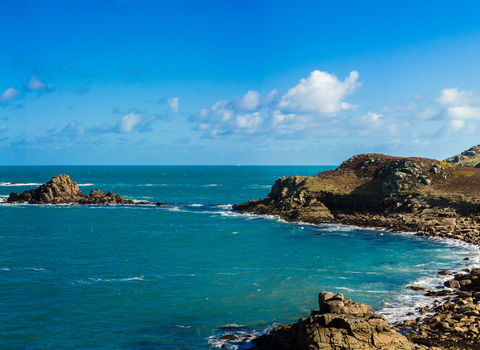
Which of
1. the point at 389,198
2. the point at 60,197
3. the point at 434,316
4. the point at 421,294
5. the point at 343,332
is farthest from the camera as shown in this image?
the point at 60,197

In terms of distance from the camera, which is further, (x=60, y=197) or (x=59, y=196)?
(x=59, y=196)

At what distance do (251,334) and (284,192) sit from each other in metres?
67.1

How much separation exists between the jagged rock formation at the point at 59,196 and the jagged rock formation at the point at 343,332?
99.6 metres

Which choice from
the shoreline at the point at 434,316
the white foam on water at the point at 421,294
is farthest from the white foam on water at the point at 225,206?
the shoreline at the point at 434,316

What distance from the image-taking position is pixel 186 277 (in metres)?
43.8

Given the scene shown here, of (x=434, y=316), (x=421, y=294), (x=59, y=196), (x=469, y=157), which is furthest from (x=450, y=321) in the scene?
(x=469, y=157)

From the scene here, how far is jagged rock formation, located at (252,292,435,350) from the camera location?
2230 centimetres

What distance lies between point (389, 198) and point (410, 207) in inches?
201

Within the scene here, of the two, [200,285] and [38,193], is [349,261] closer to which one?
[200,285]

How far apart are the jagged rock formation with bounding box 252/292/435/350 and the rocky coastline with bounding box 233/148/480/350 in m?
1.76

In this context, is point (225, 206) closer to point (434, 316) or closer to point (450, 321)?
point (434, 316)

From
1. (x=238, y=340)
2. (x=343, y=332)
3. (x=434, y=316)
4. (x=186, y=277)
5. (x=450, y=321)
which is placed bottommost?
(x=238, y=340)

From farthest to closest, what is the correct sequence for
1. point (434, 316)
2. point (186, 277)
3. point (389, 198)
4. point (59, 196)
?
1. point (59, 196)
2. point (389, 198)
3. point (186, 277)
4. point (434, 316)

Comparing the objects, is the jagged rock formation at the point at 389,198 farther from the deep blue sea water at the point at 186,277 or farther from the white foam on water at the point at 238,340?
the white foam on water at the point at 238,340
